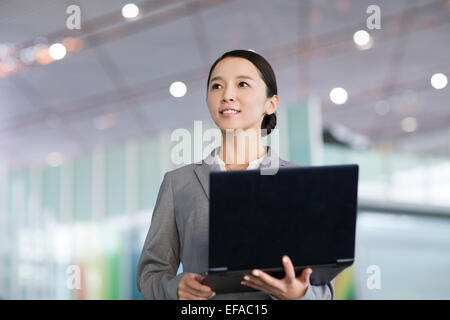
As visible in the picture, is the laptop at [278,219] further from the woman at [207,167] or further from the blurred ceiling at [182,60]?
the blurred ceiling at [182,60]

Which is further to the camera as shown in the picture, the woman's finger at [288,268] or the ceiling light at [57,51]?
the ceiling light at [57,51]

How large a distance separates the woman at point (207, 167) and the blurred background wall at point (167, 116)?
3435 millimetres

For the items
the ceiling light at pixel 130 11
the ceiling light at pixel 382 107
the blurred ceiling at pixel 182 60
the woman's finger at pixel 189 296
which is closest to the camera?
the woman's finger at pixel 189 296

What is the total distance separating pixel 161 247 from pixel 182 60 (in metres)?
4.48

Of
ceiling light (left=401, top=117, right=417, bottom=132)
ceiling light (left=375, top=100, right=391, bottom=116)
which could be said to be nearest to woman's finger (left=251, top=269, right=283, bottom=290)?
ceiling light (left=375, top=100, right=391, bottom=116)

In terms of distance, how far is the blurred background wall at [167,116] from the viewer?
520 cm

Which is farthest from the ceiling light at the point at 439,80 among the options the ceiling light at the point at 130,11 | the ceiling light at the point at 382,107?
the ceiling light at the point at 130,11

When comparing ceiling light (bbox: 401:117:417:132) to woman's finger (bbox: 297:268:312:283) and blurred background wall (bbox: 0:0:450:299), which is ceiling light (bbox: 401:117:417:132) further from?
woman's finger (bbox: 297:268:312:283)

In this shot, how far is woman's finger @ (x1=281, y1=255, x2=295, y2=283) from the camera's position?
1179 mm

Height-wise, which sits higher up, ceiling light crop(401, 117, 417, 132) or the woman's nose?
ceiling light crop(401, 117, 417, 132)

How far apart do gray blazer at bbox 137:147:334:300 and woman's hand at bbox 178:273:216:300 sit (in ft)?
0.28

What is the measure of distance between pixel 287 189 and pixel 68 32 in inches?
172

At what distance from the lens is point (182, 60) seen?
583 centimetres

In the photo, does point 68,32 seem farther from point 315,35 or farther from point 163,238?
point 163,238
